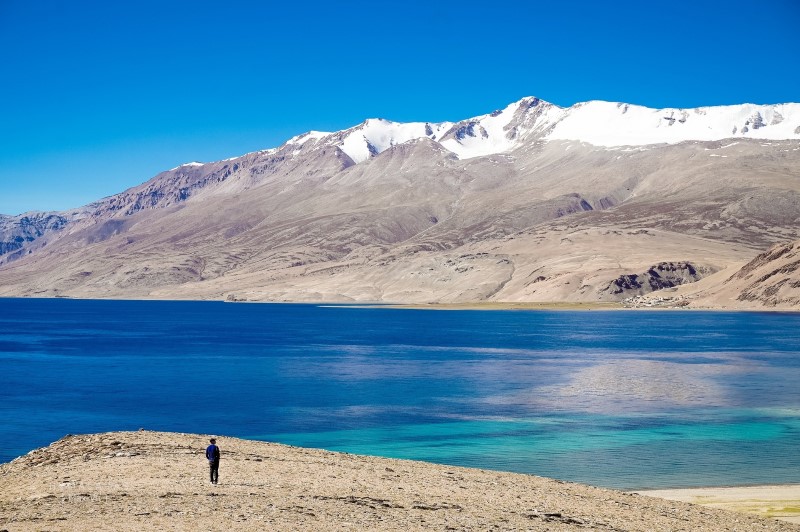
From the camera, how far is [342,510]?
2820cm

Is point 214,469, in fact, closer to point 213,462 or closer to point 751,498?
point 213,462

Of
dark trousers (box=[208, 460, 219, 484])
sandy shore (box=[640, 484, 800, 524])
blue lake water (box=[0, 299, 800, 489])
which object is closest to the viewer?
dark trousers (box=[208, 460, 219, 484])

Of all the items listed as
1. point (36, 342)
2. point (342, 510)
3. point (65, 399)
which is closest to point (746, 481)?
point (342, 510)

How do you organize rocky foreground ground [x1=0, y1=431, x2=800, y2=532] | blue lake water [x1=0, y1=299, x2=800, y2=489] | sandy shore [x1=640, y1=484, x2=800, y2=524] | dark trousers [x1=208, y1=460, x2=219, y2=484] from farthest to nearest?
blue lake water [x1=0, y1=299, x2=800, y2=489] < sandy shore [x1=640, y1=484, x2=800, y2=524] < dark trousers [x1=208, y1=460, x2=219, y2=484] < rocky foreground ground [x1=0, y1=431, x2=800, y2=532]

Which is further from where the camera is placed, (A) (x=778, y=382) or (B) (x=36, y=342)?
(B) (x=36, y=342)

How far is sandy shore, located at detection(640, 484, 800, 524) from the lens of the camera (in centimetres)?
3706

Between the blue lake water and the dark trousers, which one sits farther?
the blue lake water

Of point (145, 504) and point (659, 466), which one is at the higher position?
point (145, 504)

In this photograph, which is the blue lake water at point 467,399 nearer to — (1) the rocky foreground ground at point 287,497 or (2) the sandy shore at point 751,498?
(2) the sandy shore at point 751,498

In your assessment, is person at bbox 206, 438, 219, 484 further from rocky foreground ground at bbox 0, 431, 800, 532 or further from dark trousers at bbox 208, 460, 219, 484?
Answer: rocky foreground ground at bbox 0, 431, 800, 532

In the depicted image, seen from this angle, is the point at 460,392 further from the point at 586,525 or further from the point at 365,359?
the point at 586,525

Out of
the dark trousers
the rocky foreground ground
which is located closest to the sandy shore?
the rocky foreground ground

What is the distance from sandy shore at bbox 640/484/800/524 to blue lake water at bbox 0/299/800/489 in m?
2.16

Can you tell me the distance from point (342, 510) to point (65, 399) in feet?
197
